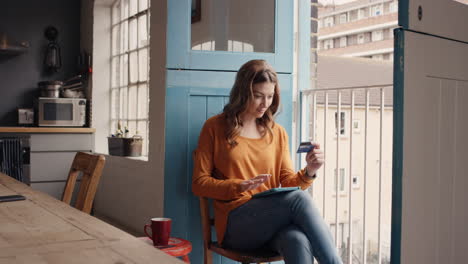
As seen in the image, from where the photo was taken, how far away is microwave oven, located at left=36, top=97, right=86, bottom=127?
4.73 m

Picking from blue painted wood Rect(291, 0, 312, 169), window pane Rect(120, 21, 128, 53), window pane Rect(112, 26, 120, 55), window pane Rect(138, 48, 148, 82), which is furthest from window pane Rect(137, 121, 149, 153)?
blue painted wood Rect(291, 0, 312, 169)

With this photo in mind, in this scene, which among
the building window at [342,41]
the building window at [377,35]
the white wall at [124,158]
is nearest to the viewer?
the white wall at [124,158]

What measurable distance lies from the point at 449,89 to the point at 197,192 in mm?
1176

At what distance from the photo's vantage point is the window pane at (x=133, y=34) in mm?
4562

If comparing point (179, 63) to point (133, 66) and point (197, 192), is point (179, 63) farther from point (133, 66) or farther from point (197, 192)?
point (133, 66)

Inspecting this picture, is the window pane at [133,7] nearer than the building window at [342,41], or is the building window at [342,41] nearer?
the window pane at [133,7]

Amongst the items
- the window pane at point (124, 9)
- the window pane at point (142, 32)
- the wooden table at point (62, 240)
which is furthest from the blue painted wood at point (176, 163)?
the window pane at point (124, 9)

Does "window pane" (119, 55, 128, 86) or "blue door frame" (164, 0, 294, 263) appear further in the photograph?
"window pane" (119, 55, 128, 86)

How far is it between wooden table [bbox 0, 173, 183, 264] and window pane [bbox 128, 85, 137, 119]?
3110 millimetres

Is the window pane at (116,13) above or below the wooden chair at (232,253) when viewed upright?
above

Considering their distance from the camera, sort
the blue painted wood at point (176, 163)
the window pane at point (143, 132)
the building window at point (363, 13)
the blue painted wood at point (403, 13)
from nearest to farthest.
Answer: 1. the blue painted wood at point (403, 13)
2. the blue painted wood at point (176, 163)
3. the window pane at point (143, 132)
4. the building window at point (363, 13)

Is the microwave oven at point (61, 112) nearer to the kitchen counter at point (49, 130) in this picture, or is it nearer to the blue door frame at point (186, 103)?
the kitchen counter at point (49, 130)

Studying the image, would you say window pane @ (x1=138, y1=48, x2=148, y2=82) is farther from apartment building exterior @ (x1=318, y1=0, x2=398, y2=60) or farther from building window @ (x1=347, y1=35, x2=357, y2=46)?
building window @ (x1=347, y1=35, x2=357, y2=46)

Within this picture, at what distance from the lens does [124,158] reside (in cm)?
407
